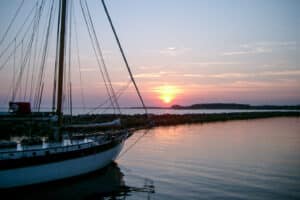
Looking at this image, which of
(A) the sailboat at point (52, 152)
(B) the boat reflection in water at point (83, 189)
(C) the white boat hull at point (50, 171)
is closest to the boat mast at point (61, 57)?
(A) the sailboat at point (52, 152)

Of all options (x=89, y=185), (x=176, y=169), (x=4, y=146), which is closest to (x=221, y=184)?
(x=176, y=169)

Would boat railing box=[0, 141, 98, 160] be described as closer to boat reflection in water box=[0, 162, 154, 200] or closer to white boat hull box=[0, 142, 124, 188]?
white boat hull box=[0, 142, 124, 188]

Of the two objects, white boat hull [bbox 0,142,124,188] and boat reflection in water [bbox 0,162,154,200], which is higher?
white boat hull [bbox 0,142,124,188]

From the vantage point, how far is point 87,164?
18812 millimetres

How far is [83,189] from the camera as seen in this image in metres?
16.9

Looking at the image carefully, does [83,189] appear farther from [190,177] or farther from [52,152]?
[190,177]

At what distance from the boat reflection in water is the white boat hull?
0.35 meters

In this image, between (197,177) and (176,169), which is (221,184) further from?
(176,169)

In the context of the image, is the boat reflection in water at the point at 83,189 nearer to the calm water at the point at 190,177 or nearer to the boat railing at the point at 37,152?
the calm water at the point at 190,177

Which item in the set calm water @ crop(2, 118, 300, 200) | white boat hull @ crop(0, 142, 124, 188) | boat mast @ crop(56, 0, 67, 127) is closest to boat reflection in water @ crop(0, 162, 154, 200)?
calm water @ crop(2, 118, 300, 200)

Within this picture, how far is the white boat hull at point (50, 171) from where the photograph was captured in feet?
50.3

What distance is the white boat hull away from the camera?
603 inches

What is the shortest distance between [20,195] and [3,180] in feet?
3.69

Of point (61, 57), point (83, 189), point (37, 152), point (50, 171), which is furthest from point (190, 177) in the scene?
point (61, 57)
